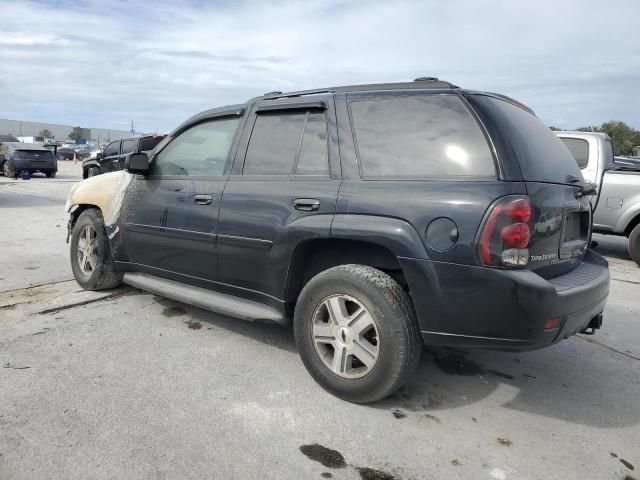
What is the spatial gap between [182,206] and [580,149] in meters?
6.37

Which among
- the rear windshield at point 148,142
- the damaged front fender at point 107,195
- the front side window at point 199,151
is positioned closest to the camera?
the front side window at point 199,151

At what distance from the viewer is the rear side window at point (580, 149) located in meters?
7.52

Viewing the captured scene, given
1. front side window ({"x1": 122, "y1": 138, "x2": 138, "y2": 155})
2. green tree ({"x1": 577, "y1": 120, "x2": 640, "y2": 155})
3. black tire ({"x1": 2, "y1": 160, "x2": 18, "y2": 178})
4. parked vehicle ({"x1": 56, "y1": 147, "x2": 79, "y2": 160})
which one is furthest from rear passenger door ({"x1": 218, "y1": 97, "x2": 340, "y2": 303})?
parked vehicle ({"x1": 56, "y1": 147, "x2": 79, "y2": 160})

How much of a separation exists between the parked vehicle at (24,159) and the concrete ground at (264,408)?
57.3 ft

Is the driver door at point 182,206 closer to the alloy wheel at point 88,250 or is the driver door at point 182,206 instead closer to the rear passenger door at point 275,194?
the rear passenger door at point 275,194

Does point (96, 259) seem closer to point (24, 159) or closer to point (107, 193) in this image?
point (107, 193)

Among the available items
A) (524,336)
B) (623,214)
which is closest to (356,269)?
(524,336)

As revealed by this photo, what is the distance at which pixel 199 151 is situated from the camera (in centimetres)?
396

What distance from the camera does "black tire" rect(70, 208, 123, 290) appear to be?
4.63 meters

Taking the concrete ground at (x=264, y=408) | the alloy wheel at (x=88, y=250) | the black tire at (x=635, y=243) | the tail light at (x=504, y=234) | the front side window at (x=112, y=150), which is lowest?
the concrete ground at (x=264, y=408)


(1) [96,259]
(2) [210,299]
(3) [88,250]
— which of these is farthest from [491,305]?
(3) [88,250]

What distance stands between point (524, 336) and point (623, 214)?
19.7 ft

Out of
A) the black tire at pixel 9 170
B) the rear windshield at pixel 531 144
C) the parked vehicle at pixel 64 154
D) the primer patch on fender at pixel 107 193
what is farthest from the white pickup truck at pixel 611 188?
the parked vehicle at pixel 64 154

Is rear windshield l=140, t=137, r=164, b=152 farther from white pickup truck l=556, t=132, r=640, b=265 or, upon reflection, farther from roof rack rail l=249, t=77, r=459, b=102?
roof rack rail l=249, t=77, r=459, b=102
